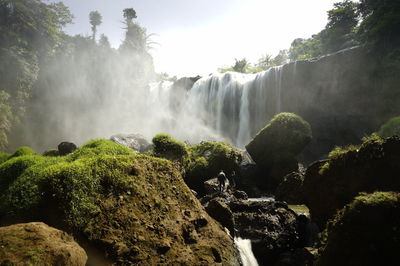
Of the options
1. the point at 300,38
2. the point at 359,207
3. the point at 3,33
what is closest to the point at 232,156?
the point at 359,207

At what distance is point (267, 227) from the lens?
698cm

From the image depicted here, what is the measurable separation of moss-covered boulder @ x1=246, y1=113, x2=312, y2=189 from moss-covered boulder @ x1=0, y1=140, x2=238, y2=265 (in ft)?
35.5

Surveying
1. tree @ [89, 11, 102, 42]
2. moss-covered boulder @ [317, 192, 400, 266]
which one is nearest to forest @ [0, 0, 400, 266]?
moss-covered boulder @ [317, 192, 400, 266]

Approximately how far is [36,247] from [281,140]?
14337mm

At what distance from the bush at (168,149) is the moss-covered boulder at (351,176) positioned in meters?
5.92

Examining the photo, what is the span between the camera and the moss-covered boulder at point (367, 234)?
2979 mm

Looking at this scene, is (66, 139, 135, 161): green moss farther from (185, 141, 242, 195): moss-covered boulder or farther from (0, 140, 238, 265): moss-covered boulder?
(185, 141, 242, 195): moss-covered boulder

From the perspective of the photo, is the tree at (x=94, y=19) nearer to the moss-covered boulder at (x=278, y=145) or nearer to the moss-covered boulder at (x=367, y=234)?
the moss-covered boulder at (x=278, y=145)

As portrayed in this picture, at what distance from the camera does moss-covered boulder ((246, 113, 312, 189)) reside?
1488cm

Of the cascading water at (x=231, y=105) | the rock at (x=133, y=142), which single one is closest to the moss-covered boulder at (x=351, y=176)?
the rock at (x=133, y=142)

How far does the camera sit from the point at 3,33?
30391 millimetres

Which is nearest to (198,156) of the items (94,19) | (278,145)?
(278,145)

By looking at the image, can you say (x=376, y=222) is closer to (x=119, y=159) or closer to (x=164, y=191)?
(x=164, y=191)

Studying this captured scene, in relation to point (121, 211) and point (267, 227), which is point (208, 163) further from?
point (121, 211)
